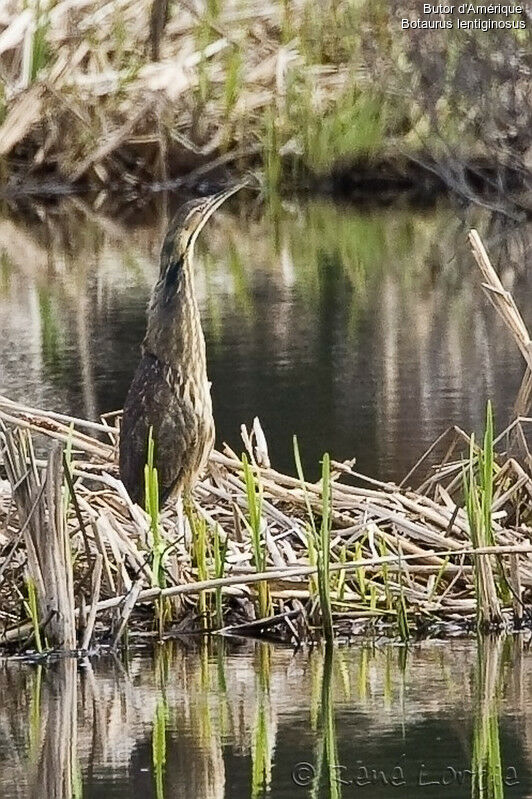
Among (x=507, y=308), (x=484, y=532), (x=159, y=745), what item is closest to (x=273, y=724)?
(x=159, y=745)

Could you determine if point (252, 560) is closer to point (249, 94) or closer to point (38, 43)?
point (38, 43)

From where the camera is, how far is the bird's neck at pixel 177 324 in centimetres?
638

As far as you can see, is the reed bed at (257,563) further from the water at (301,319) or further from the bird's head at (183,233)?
the water at (301,319)

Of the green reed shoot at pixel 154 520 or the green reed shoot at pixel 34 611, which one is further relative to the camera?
the green reed shoot at pixel 154 520

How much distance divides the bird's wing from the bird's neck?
0.08m

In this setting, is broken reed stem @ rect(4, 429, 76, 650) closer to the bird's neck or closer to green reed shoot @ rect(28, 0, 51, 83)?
the bird's neck

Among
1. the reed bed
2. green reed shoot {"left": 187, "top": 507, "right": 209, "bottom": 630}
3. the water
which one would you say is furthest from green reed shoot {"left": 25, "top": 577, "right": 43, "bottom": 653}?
the water

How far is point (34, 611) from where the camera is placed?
545 cm

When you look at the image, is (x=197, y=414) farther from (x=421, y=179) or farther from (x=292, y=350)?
(x=421, y=179)

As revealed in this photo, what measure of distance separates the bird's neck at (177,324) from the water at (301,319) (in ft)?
5.43

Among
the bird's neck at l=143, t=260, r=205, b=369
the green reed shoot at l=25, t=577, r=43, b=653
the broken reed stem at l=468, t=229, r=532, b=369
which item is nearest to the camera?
the green reed shoot at l=25, t=577, r=43, b=653

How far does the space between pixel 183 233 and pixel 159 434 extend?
0.58 m

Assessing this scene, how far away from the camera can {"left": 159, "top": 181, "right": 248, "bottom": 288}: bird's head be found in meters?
6.28

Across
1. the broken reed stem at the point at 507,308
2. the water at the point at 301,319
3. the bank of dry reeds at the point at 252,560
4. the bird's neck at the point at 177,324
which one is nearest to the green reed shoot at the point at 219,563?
the bank of dry reeds at the point at 252,560
